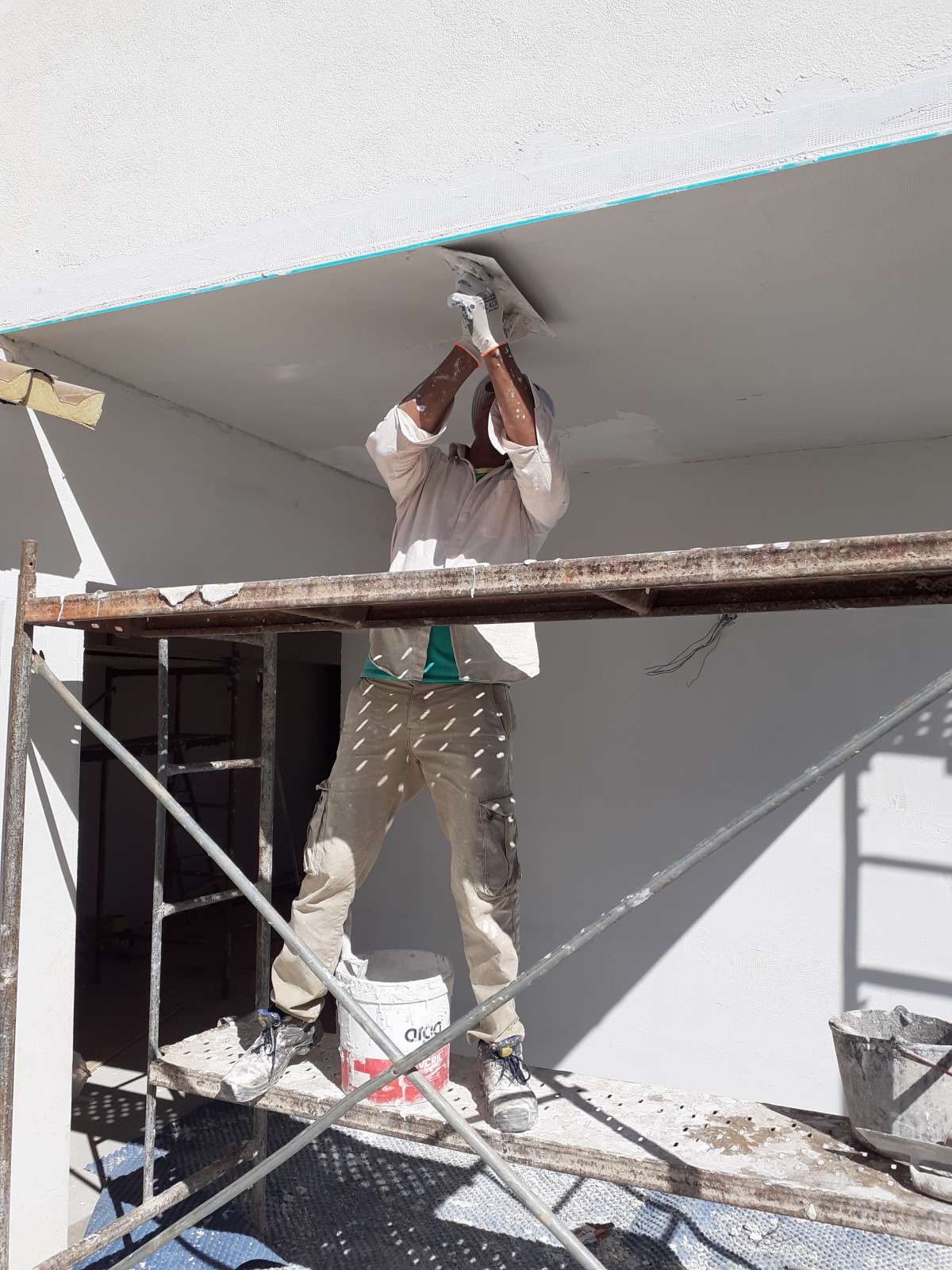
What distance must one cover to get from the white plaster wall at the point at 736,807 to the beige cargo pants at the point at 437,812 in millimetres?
1629

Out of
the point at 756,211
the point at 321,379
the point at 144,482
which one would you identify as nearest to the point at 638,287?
the point at 756,211

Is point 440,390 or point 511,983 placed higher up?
point 440,390

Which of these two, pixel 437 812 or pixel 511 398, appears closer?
pixel 511 398

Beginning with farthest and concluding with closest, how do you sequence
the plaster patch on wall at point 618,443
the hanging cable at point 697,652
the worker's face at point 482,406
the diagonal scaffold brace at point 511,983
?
the hanging cable at point 697,652 < the plaster patch on wall at point 618,443 < the worker's face at point 482,406 < the diagonal scaffold brace at point 511,983

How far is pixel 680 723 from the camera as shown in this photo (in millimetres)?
4105

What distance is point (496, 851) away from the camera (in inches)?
99.2

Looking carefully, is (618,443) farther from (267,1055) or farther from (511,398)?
(267,1055)

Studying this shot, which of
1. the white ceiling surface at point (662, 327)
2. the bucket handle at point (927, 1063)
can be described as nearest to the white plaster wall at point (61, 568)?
the white ceiling surface at point (662, 327)

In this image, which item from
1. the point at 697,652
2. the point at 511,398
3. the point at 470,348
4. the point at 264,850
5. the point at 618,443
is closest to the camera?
the point at 511,398

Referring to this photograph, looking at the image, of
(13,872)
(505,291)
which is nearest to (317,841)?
(13,872)

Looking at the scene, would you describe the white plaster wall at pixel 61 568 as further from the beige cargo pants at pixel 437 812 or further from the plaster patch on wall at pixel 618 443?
the plaster patch on wall at pixel 618 443

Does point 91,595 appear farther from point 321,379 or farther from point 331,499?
point 331,499

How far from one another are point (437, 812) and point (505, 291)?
1.45 metres

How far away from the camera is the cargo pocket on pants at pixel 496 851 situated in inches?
98.5
